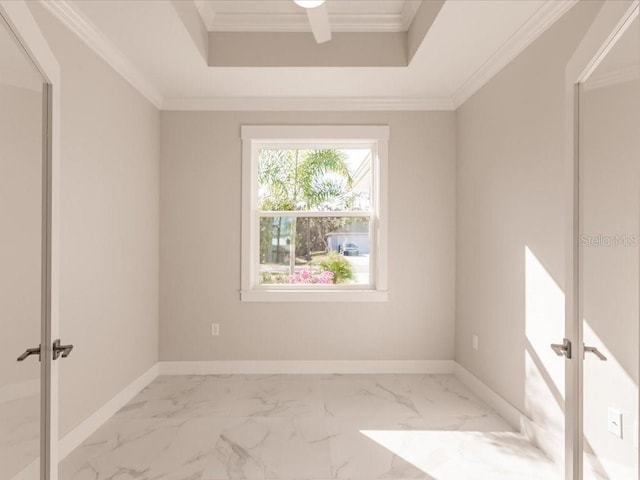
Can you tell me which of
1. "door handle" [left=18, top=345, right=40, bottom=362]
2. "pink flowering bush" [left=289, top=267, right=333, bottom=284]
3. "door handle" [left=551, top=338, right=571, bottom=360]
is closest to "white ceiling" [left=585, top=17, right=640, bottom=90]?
"door handle" [left=551, top=338, right=571, bottom=360]

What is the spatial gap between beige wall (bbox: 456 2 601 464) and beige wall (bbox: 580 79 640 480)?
89cm

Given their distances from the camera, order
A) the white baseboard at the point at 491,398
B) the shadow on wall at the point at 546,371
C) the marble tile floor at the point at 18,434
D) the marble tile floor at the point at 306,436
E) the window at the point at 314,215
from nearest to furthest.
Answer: the marble tile floor at the point at 18,434, the shadow on wall at the point at 546,371, the marble tile floor at the point at 306,436, the white baseboard at the point at 491,398, the window at the point at 314,215

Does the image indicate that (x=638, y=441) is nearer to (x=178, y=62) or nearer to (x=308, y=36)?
(x=308, y=36)

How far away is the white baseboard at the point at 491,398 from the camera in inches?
107

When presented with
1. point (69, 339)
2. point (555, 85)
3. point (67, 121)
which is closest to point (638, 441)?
point (555, 85)

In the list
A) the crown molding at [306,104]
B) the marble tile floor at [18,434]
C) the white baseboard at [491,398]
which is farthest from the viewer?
the crown molding at [306,104]

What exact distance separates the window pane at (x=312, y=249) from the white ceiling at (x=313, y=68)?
111cm

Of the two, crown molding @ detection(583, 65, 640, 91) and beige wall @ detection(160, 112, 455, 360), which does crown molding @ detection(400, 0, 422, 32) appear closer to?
beige wall @ detection(160, 112, 455, 360)

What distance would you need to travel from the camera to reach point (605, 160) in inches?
50.0

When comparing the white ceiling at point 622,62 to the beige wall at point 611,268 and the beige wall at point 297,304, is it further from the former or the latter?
the beige wall at point 297,304

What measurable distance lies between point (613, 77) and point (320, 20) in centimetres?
137

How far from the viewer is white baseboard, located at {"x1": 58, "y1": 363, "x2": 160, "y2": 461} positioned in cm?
238

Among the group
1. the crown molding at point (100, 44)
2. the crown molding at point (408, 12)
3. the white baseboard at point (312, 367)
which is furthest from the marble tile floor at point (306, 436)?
the crown molding at point (408, 12)

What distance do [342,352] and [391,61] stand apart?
256cm
